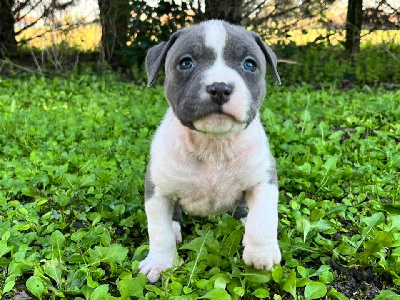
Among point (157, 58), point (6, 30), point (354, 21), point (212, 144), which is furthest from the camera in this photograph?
point (6, 30)

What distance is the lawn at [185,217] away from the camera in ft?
8.71

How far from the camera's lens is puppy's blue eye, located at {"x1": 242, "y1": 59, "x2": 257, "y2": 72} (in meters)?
2.76

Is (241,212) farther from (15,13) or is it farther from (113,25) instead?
(15,13)

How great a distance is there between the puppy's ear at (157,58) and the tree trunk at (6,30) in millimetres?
8194

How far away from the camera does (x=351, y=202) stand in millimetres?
3789

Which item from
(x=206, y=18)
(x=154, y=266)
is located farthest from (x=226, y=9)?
(x=154, y=266)

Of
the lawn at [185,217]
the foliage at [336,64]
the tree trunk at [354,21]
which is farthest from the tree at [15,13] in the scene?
the tree trunk at [354,21]

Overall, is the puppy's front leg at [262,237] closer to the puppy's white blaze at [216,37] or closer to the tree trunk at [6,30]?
the puppy's white blaze at [216,37]

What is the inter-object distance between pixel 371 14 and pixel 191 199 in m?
7.88

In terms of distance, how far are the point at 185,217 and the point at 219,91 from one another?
144 cm

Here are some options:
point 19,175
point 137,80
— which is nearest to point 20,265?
point 19,175

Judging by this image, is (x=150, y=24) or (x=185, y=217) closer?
(x=185, y=217)

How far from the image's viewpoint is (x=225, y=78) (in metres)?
2.49

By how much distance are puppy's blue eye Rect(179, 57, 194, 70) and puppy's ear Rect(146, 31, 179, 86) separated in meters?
0.30
